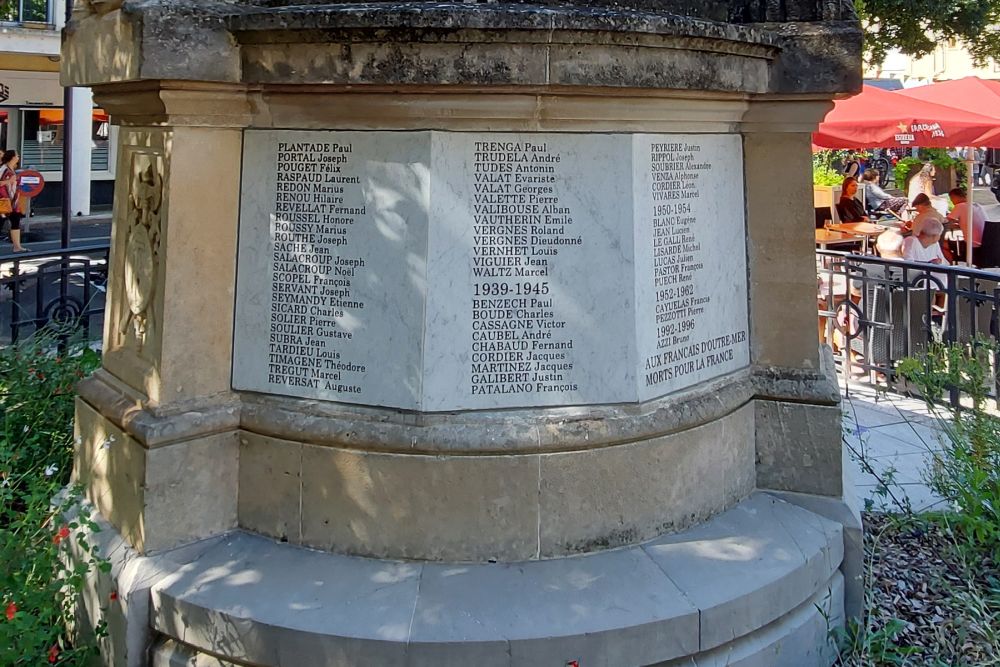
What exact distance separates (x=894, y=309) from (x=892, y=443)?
2.20m

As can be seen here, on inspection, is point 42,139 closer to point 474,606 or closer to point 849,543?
point 474,606

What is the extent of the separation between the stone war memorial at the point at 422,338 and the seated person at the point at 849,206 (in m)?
13.8

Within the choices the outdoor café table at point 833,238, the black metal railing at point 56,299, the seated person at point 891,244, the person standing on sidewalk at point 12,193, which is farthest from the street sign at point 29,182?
the seated person at point 891,244

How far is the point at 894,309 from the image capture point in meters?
8.33

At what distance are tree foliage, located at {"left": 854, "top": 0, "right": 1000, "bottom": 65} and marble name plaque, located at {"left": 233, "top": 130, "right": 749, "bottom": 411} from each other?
15.6m

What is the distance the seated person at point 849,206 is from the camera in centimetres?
1697

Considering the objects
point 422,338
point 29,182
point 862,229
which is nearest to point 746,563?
point 422,338

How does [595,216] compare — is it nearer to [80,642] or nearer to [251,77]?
[251,77]

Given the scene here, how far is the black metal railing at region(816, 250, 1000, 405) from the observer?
7527mm

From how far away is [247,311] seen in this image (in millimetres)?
3926

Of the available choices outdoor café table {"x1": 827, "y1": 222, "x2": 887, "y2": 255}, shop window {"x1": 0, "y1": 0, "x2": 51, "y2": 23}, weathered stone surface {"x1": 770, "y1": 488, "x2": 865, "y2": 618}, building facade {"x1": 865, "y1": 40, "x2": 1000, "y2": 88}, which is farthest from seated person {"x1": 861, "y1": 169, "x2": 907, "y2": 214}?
building facade {"x1": 865, "y1": 40, "x2": 1000, "y2": 88}

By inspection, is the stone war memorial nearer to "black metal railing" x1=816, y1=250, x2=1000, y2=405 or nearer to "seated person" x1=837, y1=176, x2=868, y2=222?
"black metal railing" x1=816, y1=250, x2=1000, y2=405

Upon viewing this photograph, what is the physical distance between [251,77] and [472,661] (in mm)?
2400

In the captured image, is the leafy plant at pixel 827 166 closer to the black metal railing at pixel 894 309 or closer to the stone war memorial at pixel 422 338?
the black metal railing at pixel 894 309
